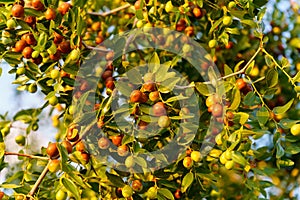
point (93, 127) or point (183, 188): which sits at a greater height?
point (93, 127)

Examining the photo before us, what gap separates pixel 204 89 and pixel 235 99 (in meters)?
0.07

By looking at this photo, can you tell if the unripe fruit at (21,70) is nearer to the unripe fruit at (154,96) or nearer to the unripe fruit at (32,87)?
the unripe fruit at (32,87)

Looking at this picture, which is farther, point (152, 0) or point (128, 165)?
point (152, 0)

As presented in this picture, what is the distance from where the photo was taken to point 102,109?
1139 mm

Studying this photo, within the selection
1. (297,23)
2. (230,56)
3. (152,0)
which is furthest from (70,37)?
(297,23)

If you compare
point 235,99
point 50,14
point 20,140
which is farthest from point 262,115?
point 20,140

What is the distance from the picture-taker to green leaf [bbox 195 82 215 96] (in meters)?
1.17

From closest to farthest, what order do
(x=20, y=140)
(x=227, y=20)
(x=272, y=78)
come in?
(x=272, y=78), (x=227, y=20), (x=20, y=140)

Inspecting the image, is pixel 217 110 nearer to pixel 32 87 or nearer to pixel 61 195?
pixel 61 195

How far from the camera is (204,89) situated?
3.88 feet

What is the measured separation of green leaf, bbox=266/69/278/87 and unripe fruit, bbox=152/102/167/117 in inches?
10.0

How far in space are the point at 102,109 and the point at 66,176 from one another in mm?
160

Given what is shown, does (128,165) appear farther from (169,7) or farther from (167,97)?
(169,7)

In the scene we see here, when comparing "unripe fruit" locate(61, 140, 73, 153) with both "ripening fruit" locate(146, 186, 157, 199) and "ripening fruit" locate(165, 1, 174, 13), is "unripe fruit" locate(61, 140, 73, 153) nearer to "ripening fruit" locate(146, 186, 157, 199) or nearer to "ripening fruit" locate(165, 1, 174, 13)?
"ripening fruit" locate(146, 186, 157, 199)
